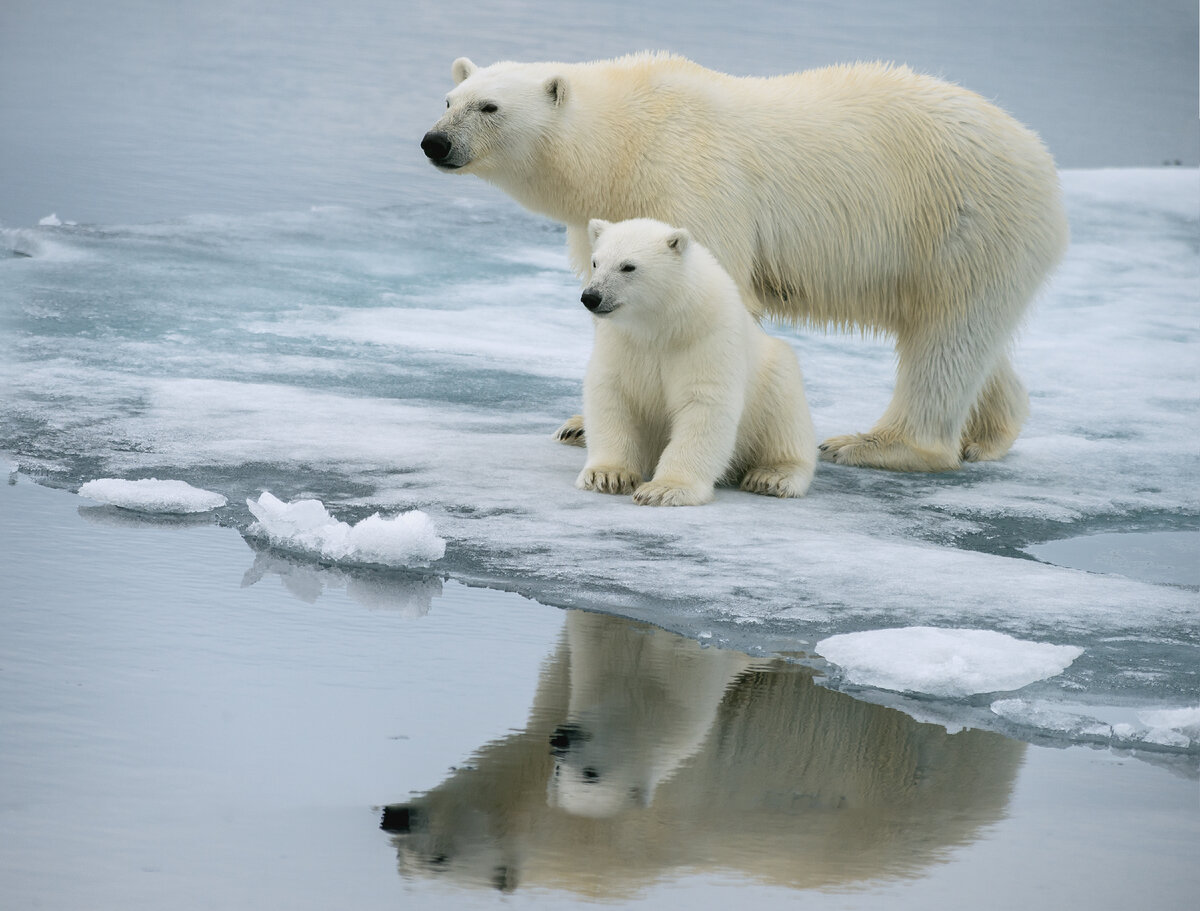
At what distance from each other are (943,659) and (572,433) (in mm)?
2603

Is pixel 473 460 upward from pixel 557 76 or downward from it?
downward

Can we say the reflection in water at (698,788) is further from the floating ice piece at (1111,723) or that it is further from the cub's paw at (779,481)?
the cub's paw at (779,481)

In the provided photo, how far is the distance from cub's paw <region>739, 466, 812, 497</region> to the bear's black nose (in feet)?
4.89

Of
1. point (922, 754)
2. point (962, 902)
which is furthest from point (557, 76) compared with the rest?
point (962, 902)

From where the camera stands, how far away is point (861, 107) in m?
5.82

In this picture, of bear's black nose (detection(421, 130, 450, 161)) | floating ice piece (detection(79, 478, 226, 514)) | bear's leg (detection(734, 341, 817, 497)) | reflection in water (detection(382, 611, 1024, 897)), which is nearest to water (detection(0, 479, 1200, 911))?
reflection in water (detection(382, 611, 1024, 897))

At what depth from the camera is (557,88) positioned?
5359 mm

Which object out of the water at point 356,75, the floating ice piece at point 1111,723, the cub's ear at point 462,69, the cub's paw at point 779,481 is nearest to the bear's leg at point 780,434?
the cub's paw at point 779,481

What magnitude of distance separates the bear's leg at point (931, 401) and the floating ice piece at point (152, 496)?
2520 millimetres

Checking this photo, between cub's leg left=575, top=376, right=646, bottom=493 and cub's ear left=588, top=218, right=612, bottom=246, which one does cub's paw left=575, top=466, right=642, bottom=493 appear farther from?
cub's ear left=588, top=218, right=612, bottom=246

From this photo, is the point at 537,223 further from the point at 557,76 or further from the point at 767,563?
the point at 767,563

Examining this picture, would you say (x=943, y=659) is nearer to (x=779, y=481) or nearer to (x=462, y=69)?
(x=779, y=481)

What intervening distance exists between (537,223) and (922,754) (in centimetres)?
948

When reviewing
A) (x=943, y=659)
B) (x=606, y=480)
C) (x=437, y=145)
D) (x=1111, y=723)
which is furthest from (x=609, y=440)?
(x=1111, y=723)
